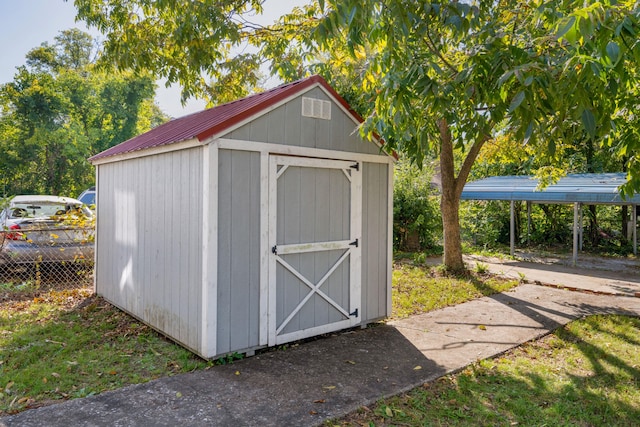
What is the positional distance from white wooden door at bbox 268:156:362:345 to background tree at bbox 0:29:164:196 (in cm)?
1889

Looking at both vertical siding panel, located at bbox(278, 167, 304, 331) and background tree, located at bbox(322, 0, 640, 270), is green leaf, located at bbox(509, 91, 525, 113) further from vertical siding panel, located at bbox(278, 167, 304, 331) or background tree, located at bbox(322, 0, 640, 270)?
vertical siding panel, located at bbox(278, 167, 304, 331)

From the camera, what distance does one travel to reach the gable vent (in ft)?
14.6

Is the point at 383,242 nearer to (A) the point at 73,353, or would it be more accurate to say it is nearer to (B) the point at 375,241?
(B) the point at 375,241

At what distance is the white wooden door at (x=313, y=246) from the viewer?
14.0ft

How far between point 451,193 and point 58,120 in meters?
20.1

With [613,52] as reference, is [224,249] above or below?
below

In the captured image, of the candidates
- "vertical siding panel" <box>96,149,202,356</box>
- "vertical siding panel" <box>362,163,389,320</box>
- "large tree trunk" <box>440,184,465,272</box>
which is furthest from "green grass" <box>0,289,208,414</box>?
"large tree trunk" <box>440,184,465,272</box>

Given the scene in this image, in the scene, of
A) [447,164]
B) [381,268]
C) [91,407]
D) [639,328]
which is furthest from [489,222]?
[91,407]

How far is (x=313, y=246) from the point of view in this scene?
4520mm

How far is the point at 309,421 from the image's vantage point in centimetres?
289

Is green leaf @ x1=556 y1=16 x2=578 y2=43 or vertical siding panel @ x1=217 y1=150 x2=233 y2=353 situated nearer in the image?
green leaf @ x1=556 y1=16 x2=578 y2=43

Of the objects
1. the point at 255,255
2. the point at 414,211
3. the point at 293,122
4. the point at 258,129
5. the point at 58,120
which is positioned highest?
the point at 58,120

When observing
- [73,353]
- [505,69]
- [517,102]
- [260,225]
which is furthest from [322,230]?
[73,353]

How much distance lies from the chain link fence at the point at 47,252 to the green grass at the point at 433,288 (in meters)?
5.15
